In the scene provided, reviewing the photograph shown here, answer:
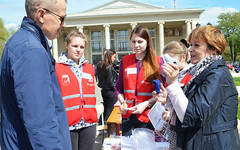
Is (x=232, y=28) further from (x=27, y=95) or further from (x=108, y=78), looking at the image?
(x=27, y=95)

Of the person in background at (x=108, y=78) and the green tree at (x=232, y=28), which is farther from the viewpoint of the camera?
the green tree at (x=232, y=28)

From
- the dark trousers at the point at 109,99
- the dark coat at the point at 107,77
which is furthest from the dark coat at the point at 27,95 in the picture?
the dark trousers at the point at 109,99

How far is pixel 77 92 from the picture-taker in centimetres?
282

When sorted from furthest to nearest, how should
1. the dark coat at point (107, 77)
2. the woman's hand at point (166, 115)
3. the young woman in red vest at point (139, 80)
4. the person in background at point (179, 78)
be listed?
1. the dark coat at point (107, 77)
2. the young woman in red vest at point (139, 80)
3. the woman's hand at point (166, 115)
4. the person in background at point (179, 78)

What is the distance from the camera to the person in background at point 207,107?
1.72 m

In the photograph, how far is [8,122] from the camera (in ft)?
4.67

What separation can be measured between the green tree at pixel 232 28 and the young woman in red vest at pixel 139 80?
61.7 m

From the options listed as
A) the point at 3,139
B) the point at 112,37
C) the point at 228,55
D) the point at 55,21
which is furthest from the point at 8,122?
the point at 228,55

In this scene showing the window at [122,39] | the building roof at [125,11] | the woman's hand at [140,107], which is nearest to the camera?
the woman's hand at [140,107]

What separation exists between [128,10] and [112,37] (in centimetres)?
921

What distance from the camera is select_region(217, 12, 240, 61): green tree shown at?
57.8m

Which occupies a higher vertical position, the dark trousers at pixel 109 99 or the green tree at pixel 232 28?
the green tree at pixel 232 28

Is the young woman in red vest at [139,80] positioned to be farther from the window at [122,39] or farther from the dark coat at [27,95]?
the window at [122,39]

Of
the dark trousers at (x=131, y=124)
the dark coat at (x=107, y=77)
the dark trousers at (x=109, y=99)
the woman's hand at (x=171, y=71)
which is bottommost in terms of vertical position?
the dark trousers at (x=109, y=99)
